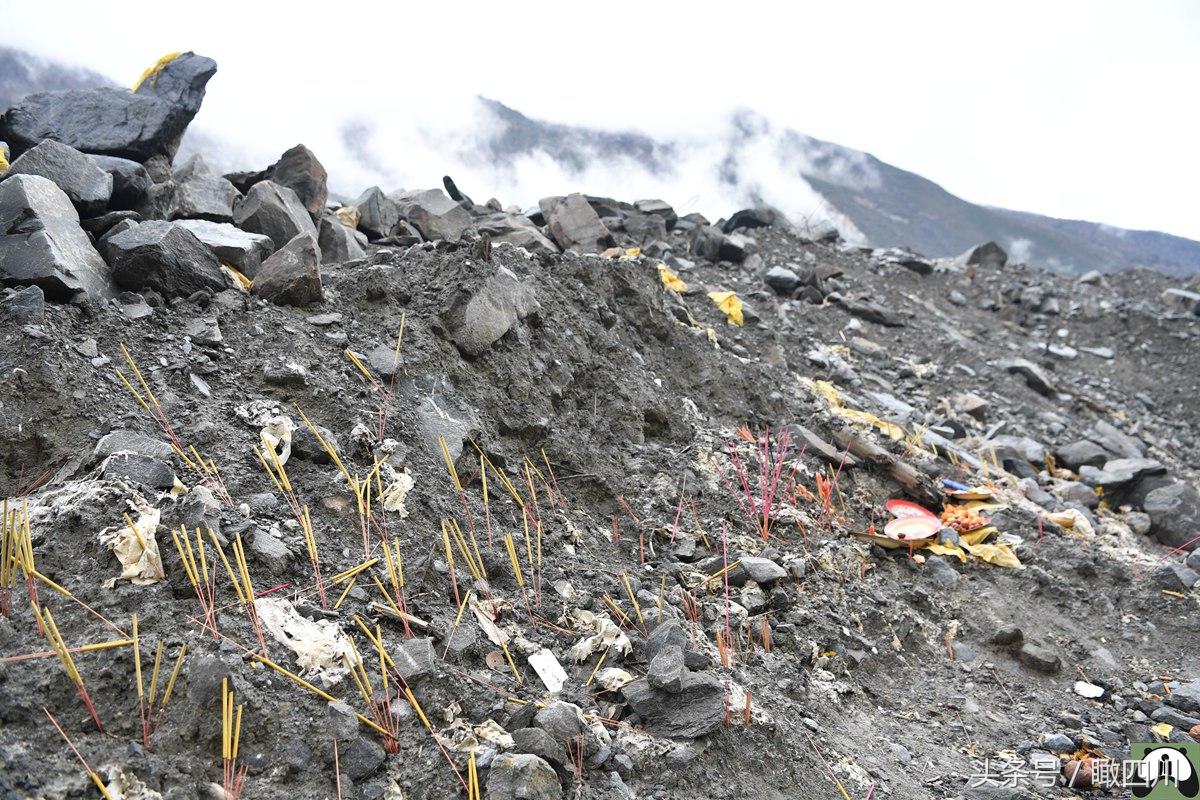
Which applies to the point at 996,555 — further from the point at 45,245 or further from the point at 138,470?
the point at 45,245

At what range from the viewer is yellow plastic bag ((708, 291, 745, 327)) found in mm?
6191

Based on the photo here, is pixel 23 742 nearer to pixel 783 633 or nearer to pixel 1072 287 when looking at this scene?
pixel 783 633

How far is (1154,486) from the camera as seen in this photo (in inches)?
215

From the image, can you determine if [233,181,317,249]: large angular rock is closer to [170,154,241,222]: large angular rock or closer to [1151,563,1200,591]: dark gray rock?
[170,154,241,222]: large angular rock

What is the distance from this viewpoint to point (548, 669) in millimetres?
2453

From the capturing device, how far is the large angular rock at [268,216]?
13.7 feet

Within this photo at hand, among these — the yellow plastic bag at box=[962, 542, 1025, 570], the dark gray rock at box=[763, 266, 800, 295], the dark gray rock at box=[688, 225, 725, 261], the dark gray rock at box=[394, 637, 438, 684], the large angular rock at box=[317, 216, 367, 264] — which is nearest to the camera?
the dark gray rock at box=[394, 637, 438, 684]

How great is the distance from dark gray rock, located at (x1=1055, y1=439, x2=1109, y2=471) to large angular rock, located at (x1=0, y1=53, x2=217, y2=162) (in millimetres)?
6781

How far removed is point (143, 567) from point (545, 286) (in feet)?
8.46

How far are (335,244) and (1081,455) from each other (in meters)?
5.76

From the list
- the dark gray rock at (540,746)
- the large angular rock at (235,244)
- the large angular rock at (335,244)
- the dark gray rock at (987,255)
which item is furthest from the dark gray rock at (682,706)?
the dark gray rock at (987,255)

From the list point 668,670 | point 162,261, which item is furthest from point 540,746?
point 162,261

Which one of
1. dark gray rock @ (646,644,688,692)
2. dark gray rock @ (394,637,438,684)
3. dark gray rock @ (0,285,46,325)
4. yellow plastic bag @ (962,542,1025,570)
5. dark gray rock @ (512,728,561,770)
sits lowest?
dark gray rock @ (512,728,561,770)

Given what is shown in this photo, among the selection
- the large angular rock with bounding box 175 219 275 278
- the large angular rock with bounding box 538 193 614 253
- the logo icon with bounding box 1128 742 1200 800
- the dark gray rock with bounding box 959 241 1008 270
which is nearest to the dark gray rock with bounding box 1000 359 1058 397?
the large angular rock with bounding box 538 193 614 253
